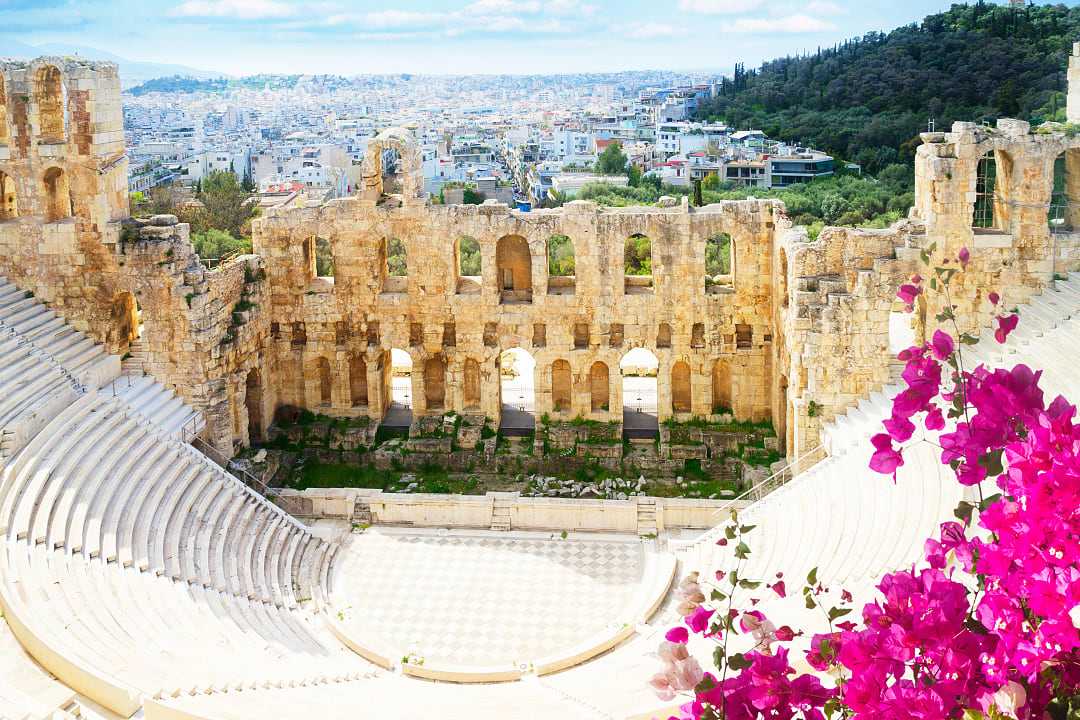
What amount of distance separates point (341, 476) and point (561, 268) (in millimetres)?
21037

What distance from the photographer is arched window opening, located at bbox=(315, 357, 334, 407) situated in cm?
3241

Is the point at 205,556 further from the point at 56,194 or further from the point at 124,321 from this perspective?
the point at 56,194

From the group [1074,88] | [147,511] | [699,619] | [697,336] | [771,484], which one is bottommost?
[771,484]

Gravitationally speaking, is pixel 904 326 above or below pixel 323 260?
below

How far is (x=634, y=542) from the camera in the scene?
26688 mm

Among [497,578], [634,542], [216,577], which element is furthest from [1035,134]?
[216,577]

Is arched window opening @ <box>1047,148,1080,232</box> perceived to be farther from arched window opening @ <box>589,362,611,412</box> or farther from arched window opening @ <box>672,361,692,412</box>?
arched window opening @ <box>589,362,611,412</box>

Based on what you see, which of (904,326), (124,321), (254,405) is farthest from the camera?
(254,405)

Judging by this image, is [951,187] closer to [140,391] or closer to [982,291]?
[982,291]

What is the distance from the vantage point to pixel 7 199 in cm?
3034

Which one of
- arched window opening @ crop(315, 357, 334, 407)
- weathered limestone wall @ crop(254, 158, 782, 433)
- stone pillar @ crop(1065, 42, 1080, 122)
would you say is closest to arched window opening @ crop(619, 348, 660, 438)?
weathered limestone wall @ crop(254, 158, 782, 433)

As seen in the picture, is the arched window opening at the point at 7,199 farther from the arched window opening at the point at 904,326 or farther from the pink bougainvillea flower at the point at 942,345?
the pink bougainvillea flower at the point at 942,345

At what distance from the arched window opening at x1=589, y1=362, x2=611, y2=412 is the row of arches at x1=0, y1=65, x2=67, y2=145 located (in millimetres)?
15399

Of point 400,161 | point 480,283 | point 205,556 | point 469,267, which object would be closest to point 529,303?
point 480,283
